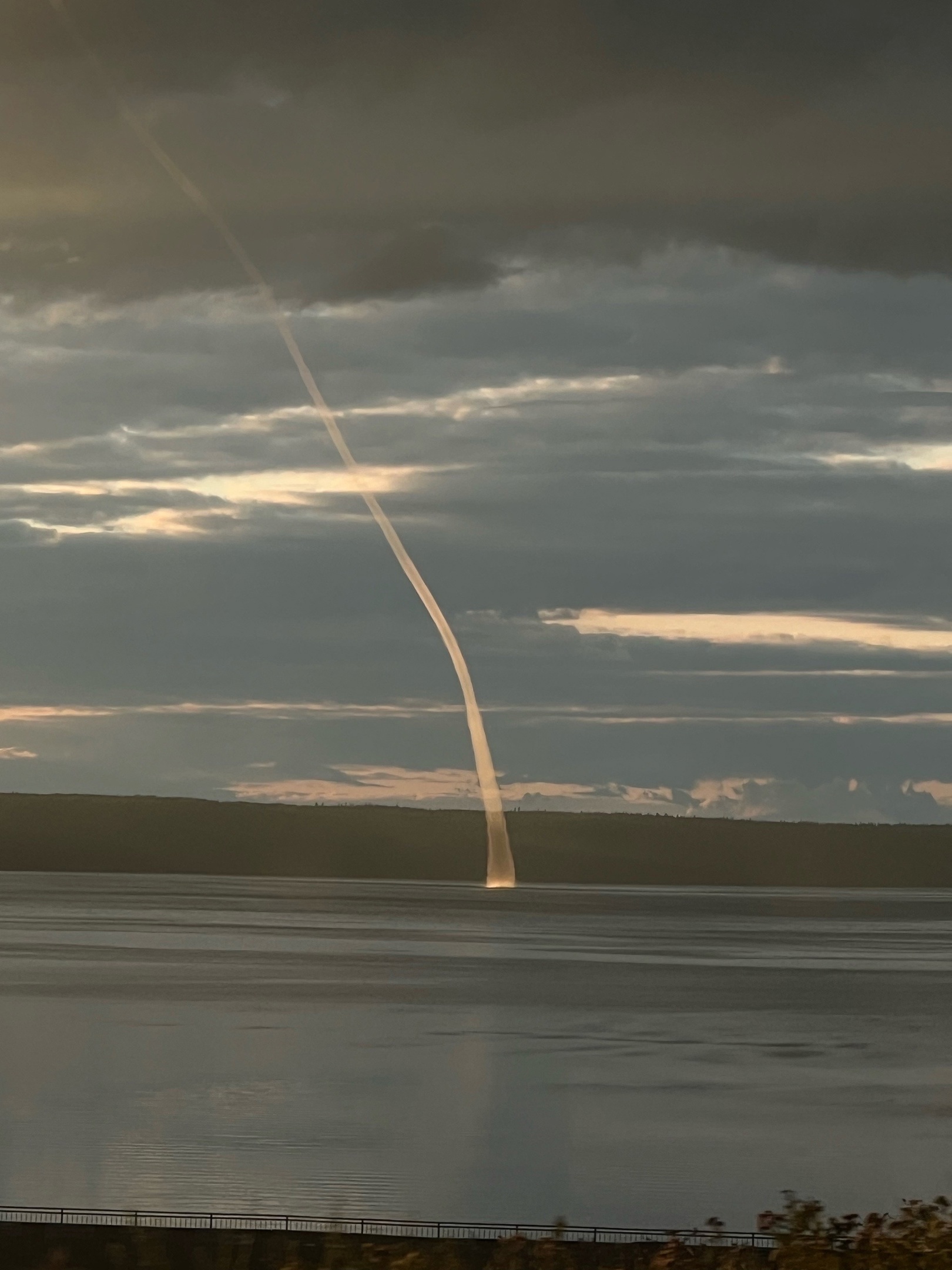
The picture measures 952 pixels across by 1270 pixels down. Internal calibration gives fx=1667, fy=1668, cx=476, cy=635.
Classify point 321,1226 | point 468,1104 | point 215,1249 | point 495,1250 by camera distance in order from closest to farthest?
point 495,1250, point 215,1249, point 321,1226, point 468,1104

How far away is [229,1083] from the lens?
97.6 metres

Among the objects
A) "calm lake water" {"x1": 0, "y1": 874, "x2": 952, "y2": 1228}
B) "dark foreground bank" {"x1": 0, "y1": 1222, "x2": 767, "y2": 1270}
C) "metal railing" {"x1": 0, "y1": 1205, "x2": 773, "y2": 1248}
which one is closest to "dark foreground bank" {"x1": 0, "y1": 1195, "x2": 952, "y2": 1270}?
"dark foreground bank" {"x1": 0, "y1": 1222, "x2": 767, "y2": 1270}

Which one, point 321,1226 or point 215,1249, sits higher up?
point 321,1226

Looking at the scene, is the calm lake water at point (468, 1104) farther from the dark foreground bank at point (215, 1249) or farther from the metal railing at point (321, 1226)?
the dark foreground bank at point (215, 1249)

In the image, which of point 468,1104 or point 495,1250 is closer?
point 495,1250

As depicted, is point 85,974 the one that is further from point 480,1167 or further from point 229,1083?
point 480,1167

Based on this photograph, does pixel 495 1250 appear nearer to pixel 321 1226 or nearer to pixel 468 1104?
pixel 321 1226

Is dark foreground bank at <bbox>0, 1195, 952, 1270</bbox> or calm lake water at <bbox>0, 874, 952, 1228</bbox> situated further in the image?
calm lake water at <bbox>0, 874, 952, 1228</bbox>

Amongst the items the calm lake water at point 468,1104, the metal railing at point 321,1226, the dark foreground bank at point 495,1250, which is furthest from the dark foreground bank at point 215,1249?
the calm lake water at point 468,1104

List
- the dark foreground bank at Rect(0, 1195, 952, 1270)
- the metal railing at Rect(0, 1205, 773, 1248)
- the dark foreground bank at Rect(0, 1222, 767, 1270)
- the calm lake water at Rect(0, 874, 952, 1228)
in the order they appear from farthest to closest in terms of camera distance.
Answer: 1. the calm lake water at Rect(0, 874, 952, 1228)
2. the metal railing at Rect(0, 1205, 773, 1248)
3. the dark foreground bank at Rect(0, 1222, 767, 1270)
4. the dark foreground bank at Rect(0, 1195, 952, 1270)

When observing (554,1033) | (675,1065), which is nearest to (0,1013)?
(554,1033)

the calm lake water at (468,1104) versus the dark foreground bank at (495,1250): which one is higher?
the calm lake water at (468,1104)

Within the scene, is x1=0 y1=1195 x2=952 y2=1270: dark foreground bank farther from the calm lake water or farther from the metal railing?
the calm lake water

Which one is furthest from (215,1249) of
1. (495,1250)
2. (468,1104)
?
(468,1104)
